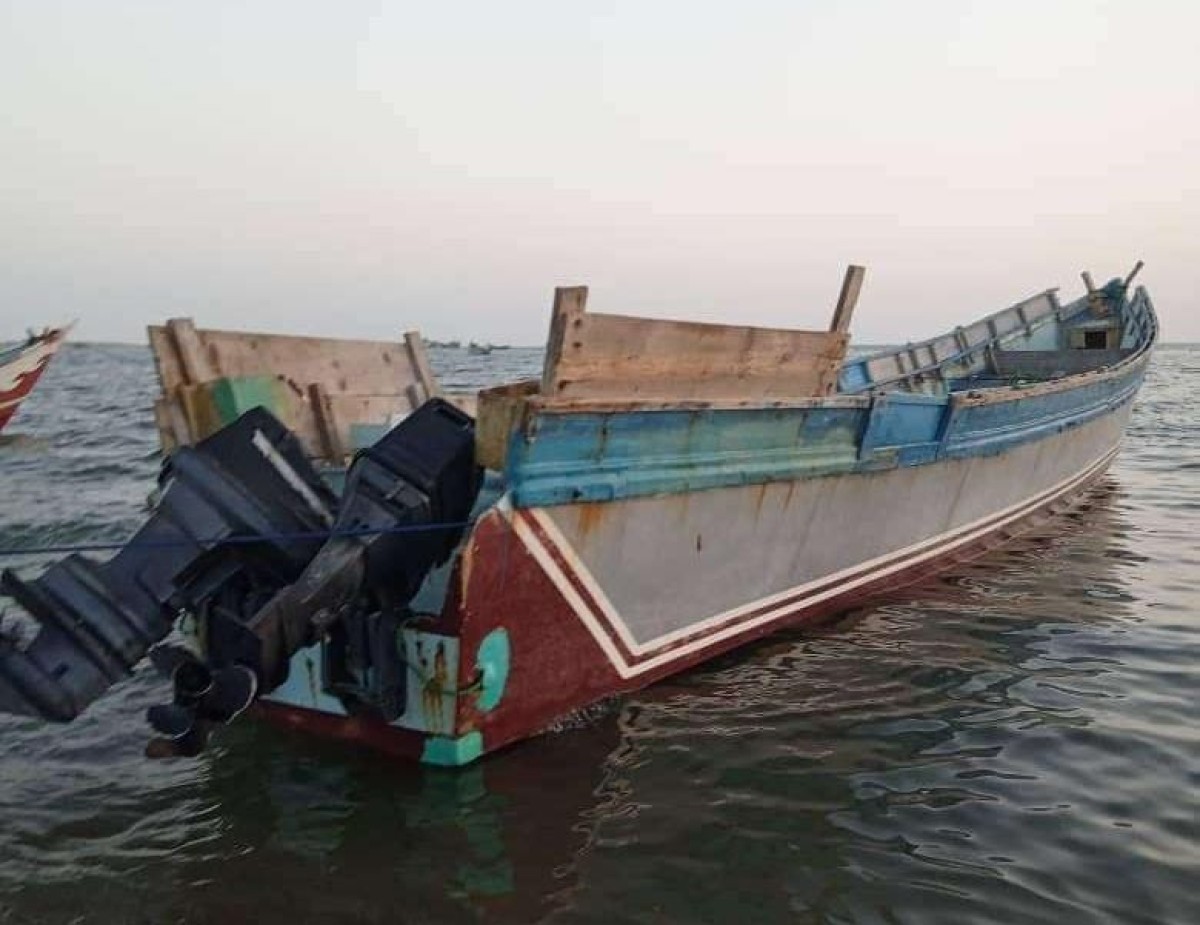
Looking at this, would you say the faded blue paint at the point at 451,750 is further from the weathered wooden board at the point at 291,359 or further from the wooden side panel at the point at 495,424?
the weathered wooden board at the point at 291,359

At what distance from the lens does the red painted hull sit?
4.25 m

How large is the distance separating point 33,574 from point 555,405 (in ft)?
21.6

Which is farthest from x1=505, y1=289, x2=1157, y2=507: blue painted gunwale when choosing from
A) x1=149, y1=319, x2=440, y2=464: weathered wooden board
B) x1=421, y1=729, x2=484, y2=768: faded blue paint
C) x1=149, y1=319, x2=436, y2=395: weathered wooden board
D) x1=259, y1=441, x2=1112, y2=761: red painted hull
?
x1=149, y1=319, x2=436, y2=395: weathered wooden board

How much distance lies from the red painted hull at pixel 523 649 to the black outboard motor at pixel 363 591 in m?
0.22

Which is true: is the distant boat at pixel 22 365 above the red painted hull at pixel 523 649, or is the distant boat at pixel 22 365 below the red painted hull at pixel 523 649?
below

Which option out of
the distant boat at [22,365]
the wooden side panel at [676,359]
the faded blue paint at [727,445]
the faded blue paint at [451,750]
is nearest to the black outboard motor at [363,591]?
the faded blue paint at [451,750]

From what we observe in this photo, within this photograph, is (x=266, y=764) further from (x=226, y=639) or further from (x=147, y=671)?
(x=147, y=671)

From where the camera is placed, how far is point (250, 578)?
13.1ft

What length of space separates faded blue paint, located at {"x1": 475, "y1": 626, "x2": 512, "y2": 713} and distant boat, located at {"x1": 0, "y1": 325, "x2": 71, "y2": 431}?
20.8 metres

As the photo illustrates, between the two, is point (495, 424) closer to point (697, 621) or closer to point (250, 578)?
point (250, 578)

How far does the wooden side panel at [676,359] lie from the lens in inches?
175

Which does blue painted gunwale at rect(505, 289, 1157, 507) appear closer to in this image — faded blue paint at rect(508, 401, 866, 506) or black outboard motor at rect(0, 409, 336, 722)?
faded blue paint at rect(508, 401, 866, 506)

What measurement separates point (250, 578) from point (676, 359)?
250 cm

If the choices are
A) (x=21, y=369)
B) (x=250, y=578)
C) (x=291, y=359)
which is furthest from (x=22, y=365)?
(x=250, y=578)
